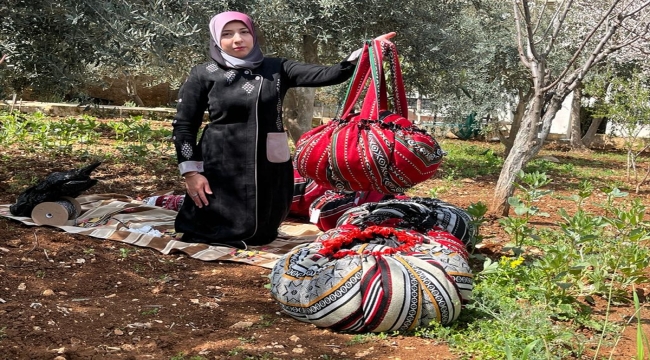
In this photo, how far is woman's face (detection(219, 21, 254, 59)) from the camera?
447 cm

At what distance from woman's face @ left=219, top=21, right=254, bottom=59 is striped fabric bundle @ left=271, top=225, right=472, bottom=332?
161 cm

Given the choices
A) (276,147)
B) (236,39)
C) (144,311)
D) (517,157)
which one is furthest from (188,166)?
(517,157)

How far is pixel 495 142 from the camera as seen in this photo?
1694 cm

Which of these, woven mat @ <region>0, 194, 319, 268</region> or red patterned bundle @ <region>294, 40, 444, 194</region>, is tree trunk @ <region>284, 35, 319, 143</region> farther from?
red patterned bundle @ <region>294, 40, 444, 194</region>

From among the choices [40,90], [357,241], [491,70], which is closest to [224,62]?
[357,241]

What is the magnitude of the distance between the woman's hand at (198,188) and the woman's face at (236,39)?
2.68 ft

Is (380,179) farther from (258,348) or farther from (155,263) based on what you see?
(155,263)

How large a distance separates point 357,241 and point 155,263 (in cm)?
136

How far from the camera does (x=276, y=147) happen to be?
15.3 ft

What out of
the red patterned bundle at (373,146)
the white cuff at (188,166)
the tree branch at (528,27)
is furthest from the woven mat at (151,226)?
the tree branch at (528,27)

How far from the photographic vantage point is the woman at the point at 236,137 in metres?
4.55

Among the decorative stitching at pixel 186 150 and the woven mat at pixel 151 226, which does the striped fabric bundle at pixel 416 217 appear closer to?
the woven mat at pixel 151 226

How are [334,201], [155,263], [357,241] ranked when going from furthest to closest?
[334,201] → [155,263] → [357,241]

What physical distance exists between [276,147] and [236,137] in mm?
264
